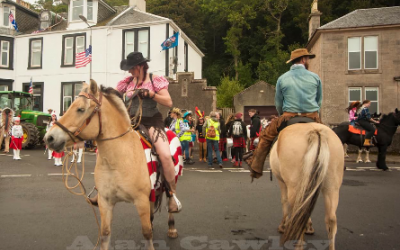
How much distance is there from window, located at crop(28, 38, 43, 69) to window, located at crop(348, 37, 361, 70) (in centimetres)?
2480

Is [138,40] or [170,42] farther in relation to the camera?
[138,40]

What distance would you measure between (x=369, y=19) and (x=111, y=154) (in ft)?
75.8


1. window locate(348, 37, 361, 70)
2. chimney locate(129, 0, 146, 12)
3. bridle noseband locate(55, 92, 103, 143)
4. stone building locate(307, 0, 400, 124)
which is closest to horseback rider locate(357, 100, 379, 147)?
stone building locate(307, 0, 400, 124)

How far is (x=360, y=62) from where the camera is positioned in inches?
826

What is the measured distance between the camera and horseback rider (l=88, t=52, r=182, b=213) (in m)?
3.85

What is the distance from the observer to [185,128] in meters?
12.4

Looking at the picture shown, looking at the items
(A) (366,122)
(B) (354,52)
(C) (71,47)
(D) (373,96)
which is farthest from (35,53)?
(D) (373,96)

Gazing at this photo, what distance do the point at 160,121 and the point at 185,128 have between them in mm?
8233

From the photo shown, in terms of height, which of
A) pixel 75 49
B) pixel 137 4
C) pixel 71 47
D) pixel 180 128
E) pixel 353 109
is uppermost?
pixel 137 4

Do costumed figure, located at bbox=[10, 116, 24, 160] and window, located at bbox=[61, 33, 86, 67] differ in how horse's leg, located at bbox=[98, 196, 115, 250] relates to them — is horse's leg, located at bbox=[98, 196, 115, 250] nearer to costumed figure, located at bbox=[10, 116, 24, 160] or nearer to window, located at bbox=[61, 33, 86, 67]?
costumed figure, located at bbox=[10, 116, 24, 160]

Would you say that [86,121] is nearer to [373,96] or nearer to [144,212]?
[144,212]

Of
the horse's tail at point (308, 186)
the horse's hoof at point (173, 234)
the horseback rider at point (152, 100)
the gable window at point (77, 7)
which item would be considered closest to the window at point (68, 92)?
the gable window at point (77, 7)

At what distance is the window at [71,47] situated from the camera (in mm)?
25375

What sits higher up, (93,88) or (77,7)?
(77,7)
